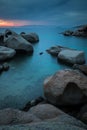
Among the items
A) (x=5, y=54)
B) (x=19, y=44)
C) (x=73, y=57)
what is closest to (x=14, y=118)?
(x=73, y=57)

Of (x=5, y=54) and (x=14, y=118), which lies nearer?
(x=14, y=118)

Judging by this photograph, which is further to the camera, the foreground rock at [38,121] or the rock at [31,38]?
the rock at [31,38]

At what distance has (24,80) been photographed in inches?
683

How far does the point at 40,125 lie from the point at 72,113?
5445mm

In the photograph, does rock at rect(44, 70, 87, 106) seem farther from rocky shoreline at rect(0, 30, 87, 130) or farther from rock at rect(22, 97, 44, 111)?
rock at rect(22, 97, 44, 111)

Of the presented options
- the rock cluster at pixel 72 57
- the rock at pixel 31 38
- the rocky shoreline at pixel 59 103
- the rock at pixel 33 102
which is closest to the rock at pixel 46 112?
the rocky shoreline at pixel 59 103

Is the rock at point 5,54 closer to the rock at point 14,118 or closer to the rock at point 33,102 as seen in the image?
the rock at point 33,102

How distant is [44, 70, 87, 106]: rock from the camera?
37.4 feet

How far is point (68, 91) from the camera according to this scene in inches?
453

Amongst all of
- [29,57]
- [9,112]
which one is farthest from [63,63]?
[9,112]

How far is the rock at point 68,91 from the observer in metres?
11.4

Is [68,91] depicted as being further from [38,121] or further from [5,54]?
[5,54]

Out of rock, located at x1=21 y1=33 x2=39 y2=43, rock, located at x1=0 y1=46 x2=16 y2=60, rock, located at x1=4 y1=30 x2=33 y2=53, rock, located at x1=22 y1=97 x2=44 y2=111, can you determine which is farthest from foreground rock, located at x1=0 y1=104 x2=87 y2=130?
rock, located at x1=21 y1=33 x2=39 y2=43

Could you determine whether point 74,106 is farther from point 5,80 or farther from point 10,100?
point 5,80
